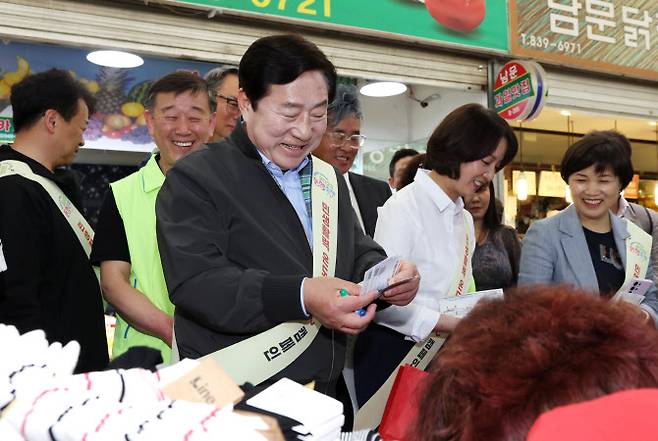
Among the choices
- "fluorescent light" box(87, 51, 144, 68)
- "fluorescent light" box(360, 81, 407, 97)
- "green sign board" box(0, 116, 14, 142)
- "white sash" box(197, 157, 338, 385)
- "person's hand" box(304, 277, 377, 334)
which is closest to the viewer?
"person's hand" box(304, 277, 377, 334)

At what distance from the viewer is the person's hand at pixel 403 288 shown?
1.71 meters

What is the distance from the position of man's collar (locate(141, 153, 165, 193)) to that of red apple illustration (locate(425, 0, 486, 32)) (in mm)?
3783

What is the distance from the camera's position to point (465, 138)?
2508 mm

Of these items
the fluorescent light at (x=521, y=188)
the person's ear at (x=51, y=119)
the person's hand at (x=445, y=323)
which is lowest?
the person's hand at (x=445, y=323)

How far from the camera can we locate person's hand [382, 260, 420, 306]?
171 centimetres

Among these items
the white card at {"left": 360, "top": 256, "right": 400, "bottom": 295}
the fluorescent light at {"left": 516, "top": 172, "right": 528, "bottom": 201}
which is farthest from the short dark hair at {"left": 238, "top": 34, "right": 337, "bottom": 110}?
the fluorescent light at {"left": 516, "top": 172, "right": 528, "bottom": 201}

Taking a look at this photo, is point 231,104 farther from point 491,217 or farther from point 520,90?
point 520,90

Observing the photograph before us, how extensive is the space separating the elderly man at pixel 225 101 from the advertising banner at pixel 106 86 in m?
1.85

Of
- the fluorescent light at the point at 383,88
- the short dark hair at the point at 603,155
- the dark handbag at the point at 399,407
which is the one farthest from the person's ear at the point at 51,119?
the fluorescent light at the point at 383,88

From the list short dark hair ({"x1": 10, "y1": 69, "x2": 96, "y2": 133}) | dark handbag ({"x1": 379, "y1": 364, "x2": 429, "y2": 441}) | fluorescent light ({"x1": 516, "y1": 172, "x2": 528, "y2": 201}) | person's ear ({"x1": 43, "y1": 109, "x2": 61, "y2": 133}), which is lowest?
dark handbag ({"x1": 379, "y1": 364, "x2": 429, "y2": 441})

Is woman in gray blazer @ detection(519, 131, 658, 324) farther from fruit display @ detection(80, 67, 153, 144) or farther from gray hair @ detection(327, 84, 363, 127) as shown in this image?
fruit display @ detection(80, 67, 153, 144)

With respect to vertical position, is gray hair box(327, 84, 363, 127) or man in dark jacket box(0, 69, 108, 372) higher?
gray hair box(327, 84, 363, 127)

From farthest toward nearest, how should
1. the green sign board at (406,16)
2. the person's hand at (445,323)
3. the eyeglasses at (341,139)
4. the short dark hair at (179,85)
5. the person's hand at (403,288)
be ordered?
the green sign board at (406,16), the eyeglasses at (341,139), the short dark hair at (179,85), the person's hand at (445,323), the person's hand at (403,288)

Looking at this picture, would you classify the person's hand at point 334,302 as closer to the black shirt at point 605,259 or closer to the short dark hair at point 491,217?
the black shirt at point 605,259
